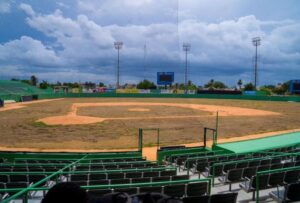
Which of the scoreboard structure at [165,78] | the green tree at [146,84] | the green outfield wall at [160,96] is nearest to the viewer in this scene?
the green outfield wall at [160,96]

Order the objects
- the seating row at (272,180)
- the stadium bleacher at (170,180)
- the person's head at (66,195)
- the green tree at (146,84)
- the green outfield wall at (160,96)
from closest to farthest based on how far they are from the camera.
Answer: the person's head at (66,195), the stadium bleacher at (170,180), the seating row at (272,180), the green outfield wall at (160,96), the green tree at (146,84)

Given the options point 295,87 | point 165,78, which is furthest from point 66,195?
point 295,87

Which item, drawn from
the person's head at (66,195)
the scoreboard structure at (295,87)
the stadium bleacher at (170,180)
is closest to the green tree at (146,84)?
the scoreboard structure at (295,87)

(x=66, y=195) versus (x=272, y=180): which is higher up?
(x=66, y=195)

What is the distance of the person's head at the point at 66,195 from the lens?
2086mm

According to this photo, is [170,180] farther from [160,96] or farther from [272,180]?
[160,96]

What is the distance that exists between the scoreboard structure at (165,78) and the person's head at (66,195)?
87327mm

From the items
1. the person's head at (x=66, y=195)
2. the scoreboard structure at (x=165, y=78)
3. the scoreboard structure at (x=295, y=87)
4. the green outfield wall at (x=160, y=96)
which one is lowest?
the green outfield wall at (x=160, y=96)

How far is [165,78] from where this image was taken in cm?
8938

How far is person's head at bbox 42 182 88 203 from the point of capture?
209 cm

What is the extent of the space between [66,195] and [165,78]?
87.9 metres

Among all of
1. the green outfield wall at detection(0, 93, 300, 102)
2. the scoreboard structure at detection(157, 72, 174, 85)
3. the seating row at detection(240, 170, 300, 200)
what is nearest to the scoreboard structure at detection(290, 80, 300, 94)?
the green outfield wall at detection(0, 93, 300, 102)

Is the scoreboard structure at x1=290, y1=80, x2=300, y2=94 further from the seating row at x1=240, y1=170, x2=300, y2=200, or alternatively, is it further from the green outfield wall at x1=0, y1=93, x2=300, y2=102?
the seating row at x1=240, y1=170, x2=300, y2=200

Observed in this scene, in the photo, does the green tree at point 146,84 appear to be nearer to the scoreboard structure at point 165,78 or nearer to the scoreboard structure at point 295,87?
the scoreboard structure at point 165,78
